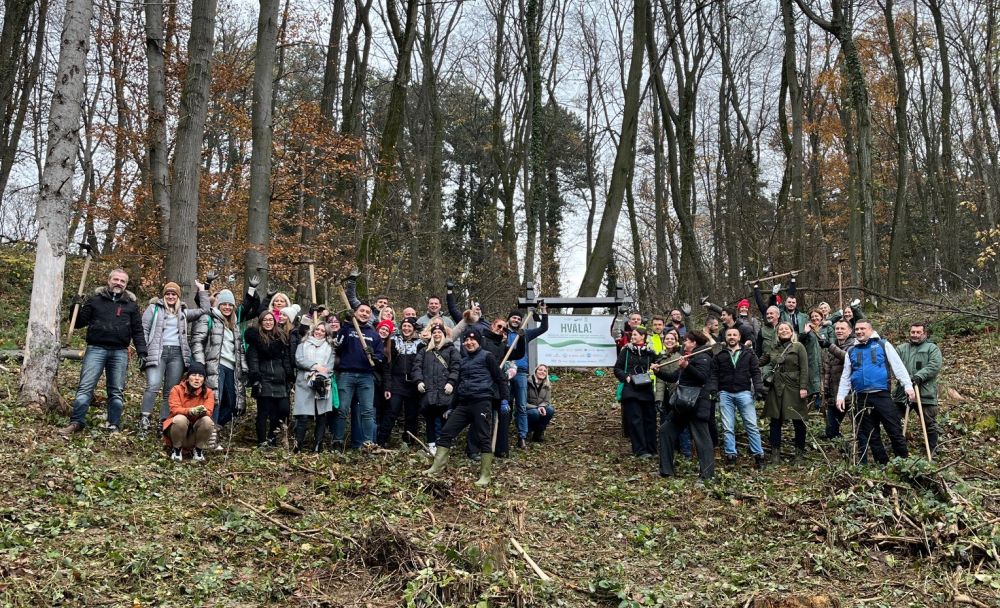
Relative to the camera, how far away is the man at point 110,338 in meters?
8.69

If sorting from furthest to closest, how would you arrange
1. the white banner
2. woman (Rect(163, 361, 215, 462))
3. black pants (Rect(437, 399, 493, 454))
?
the white banner → black pants (Rect(437, 399, 493, 454)) → woman (Rect(163, 361, 215, 462))

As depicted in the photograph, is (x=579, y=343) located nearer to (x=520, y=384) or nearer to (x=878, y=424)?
(x=520, y=384)

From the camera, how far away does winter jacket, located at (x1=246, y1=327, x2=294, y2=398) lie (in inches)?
365

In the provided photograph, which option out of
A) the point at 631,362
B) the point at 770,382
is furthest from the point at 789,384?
the point at 631,362

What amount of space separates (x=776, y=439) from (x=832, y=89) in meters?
21.6

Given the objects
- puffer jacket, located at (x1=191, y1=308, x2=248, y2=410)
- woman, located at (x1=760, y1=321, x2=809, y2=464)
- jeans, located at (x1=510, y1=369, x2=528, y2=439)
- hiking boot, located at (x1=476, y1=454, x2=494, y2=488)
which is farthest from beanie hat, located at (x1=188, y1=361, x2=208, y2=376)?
woman, located at (x1=760, y1=321, x2=809, y2=464)

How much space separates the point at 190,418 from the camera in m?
8.32

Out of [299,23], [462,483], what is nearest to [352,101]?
[299,23]

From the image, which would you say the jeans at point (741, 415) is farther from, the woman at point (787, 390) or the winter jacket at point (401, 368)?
the winter jacket at point (401, 368)

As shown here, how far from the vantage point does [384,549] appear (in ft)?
19.8

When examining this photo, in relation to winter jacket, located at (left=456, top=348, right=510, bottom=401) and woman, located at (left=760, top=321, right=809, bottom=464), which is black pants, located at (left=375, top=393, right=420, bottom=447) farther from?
woman, located at (left=760, top=321, right=809, bottom=464)

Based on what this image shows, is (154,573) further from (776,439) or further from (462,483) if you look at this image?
(776,439)

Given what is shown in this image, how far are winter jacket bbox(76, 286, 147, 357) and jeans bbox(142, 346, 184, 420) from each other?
0.26 metres

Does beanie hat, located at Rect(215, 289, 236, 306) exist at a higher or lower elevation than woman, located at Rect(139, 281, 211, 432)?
higher
